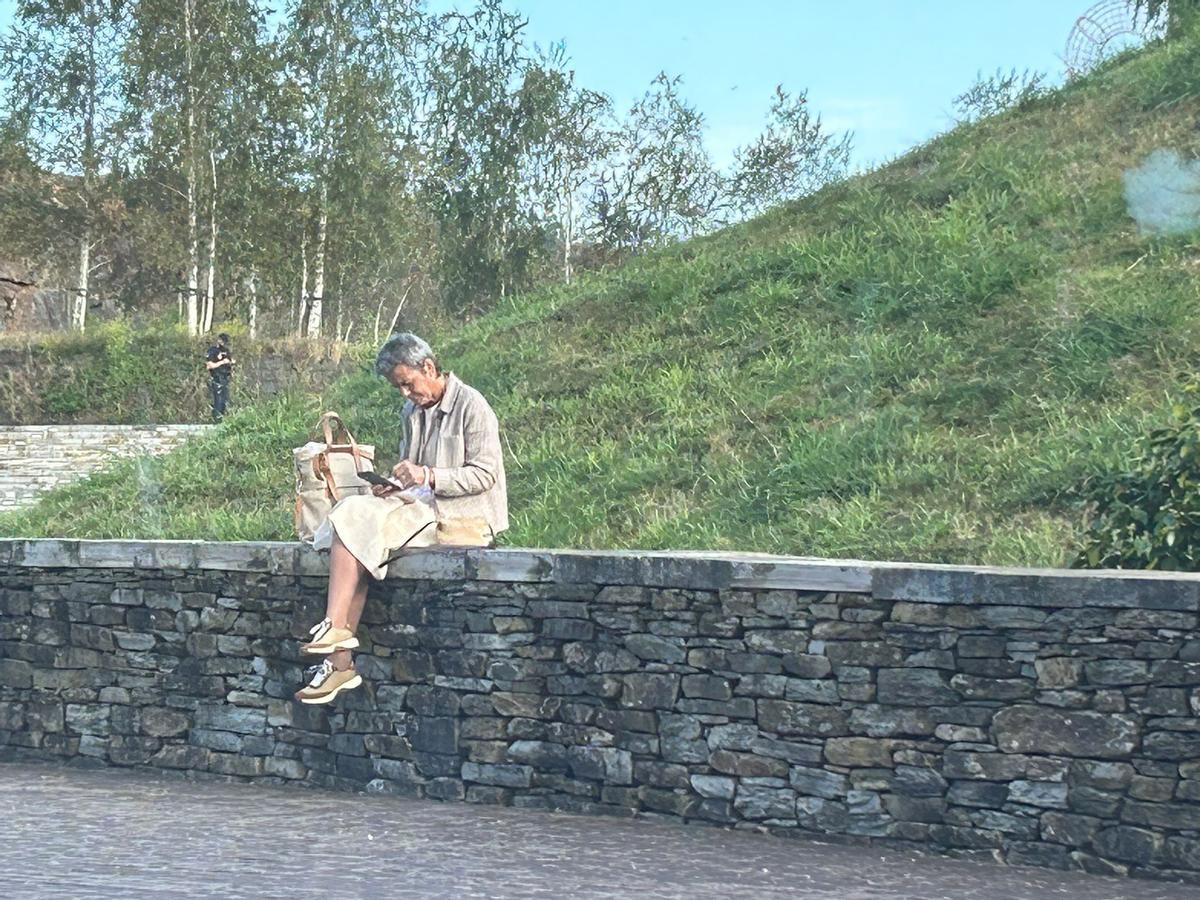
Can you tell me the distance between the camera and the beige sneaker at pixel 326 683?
7.62 meters

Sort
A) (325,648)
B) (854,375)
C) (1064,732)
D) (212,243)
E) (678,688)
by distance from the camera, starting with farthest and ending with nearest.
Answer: (212,243), (854,375), (325,648), (678,688), (1064,732)

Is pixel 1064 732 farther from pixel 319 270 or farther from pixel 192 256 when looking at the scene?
pixel 192 256

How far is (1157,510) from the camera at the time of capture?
7.23 m

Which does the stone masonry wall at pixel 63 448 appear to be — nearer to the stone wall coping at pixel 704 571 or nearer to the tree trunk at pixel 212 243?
the tree trunk at pixel 212 243

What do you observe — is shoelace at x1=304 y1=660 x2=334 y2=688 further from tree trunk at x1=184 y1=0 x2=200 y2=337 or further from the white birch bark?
the white birch bark

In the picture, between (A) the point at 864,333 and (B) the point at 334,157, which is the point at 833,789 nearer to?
(A) the point at 864,333

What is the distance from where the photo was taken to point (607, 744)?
23.4 feet

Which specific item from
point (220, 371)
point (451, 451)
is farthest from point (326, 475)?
point (220, 371)

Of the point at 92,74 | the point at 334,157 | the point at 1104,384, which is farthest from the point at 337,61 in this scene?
the point at 1104,384

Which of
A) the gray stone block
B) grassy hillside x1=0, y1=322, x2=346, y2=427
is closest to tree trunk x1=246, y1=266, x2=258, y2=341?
grassy hillside x1=0, y1=322, x2=346, y2=427

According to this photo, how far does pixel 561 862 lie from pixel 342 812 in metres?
1.61

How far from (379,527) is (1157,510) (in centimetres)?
358

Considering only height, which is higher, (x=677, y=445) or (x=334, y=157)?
(x=334, y=157)

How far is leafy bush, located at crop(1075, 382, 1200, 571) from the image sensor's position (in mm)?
7020
